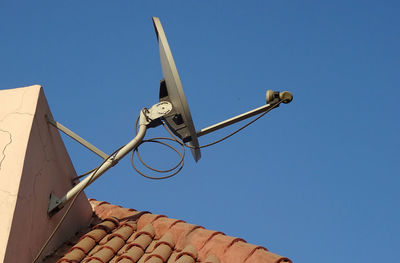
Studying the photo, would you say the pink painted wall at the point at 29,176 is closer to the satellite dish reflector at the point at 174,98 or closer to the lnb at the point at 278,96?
the satellite dish reflector at the point at 174,98

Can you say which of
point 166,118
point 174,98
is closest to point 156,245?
point 166,118

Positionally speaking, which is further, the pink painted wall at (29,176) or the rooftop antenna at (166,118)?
the rooftop antenna at (166,118)

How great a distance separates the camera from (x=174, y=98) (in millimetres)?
4914

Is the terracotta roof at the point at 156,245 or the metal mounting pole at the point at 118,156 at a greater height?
the metal mounting pole at the point at 118,156

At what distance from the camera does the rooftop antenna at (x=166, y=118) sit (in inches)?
182

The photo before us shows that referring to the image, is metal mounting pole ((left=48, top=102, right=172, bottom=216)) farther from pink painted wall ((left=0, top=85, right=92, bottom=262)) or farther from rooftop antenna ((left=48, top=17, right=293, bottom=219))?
pink painted wall ((left=0, top=85, right=92, bottom=262))

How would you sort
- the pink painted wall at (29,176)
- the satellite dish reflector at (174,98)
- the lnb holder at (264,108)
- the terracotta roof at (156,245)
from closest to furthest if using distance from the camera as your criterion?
the pink painted wall at (29,176)
the terracotta roof at (156,245)
the satellite dish reflector at (174,98)
the lnb holder at (264,108)

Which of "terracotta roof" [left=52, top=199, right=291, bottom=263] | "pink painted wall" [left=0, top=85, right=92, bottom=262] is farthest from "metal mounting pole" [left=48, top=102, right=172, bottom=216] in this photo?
"terracotta roof" [left=52, top=199, right=291, bottom=263]

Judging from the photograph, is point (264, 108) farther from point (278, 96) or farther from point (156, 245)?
point (156, 245)

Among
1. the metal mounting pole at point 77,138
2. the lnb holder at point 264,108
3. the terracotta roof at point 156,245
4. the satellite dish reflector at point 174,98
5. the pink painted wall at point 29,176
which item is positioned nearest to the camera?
the pink painted wall at point 29,176

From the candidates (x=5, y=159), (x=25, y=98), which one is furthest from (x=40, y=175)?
(x=25, y=98)

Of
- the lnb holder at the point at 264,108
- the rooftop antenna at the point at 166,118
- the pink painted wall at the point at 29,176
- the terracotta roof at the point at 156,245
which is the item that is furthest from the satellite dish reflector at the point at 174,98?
the pink painted wall at the point at 29,176

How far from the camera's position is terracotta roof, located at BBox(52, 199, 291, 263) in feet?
14.4

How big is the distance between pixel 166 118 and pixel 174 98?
228 millimetres
